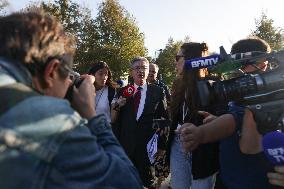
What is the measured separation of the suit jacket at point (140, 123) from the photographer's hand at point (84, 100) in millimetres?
3724

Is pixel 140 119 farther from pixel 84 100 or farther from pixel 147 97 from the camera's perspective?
pixel 84 100

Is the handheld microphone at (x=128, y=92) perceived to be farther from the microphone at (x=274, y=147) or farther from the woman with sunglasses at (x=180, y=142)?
the microphone at (x=274, y=147)

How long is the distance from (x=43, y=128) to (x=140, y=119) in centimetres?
433

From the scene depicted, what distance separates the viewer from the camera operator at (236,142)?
91.0 inches

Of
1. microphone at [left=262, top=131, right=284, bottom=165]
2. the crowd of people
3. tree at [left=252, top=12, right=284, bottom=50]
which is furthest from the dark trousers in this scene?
tree at [left=252, top=12, right=284, bottom=50]

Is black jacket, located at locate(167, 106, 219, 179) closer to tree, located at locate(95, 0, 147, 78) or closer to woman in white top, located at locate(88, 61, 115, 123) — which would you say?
woman in white top, located at locate(88, 61, 115, 123)

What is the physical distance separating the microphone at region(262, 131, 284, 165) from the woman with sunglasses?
145 cm

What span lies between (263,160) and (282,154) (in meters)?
0.35

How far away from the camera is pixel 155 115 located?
577cm

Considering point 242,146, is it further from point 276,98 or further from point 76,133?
point 76,133

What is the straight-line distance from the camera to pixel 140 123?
567 cm

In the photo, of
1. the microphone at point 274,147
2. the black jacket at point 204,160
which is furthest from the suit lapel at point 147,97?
the microphone at point 274,147

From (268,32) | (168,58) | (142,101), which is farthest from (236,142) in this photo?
(168,58)

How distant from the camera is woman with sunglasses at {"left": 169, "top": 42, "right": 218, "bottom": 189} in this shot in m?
3.93
